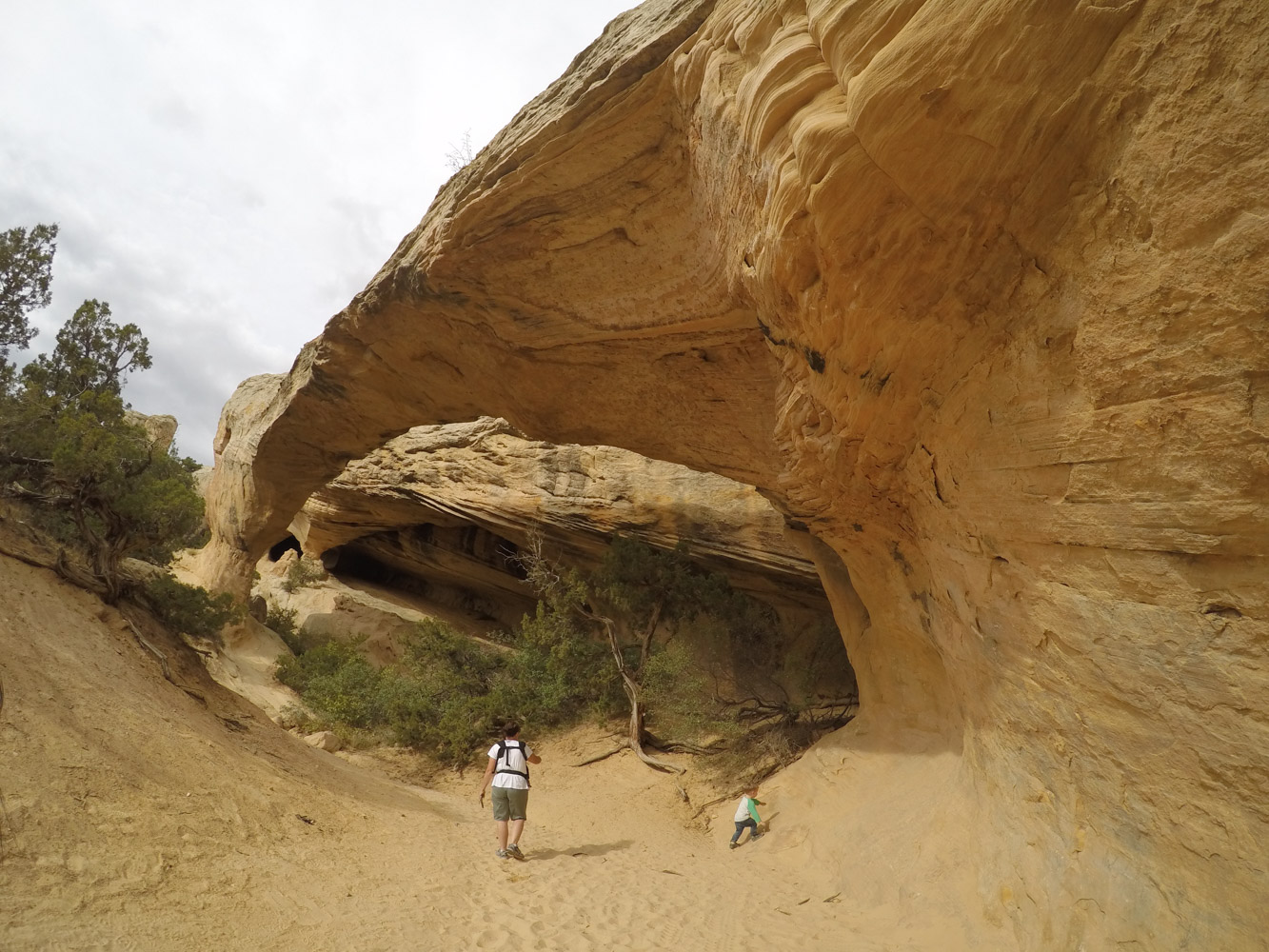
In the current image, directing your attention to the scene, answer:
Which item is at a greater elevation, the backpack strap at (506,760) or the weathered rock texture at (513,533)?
the weathered rock texture at (513,533)

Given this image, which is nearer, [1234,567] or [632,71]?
[1234,567]

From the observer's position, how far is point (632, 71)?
5777 mm

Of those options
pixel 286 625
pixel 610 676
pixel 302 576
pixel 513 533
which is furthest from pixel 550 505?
pixel 302 576

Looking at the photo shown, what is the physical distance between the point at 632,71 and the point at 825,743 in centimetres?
789

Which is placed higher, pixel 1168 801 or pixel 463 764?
pixel 1168 801

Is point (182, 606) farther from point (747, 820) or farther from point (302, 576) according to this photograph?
point (302, 576)

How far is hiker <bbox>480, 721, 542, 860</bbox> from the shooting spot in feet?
20.1

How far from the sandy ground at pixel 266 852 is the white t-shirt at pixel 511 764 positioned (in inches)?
26.3

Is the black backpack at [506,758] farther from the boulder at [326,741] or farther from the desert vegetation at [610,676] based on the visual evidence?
the boulder at [326,741]

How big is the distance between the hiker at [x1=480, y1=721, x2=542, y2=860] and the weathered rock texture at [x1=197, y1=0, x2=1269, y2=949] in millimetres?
3053

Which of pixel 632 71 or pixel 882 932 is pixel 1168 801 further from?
pixel 632 71

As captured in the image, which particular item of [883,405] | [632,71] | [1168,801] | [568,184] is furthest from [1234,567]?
[568,184]

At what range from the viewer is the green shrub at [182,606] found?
9000 millimetres

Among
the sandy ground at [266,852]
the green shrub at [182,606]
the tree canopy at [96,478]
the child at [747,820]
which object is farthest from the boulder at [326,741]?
the child at [747,820]
